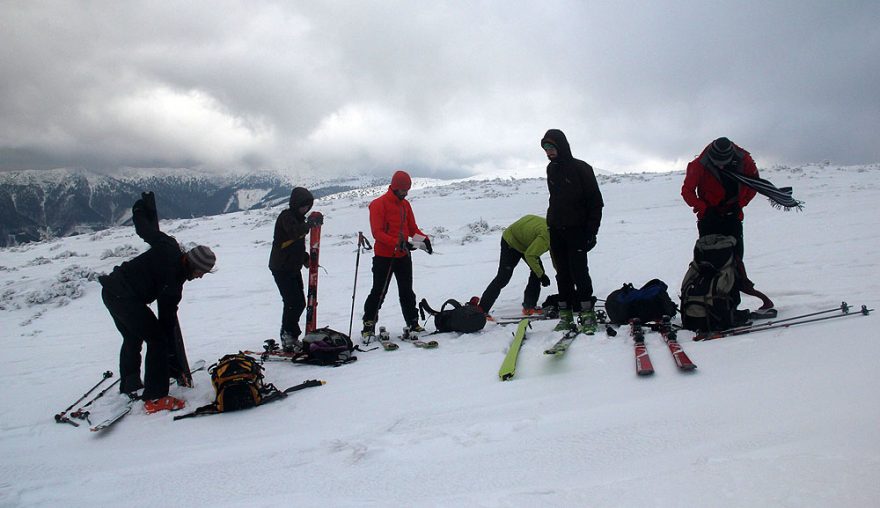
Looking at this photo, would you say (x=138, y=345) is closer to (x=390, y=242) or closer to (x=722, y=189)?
(x=390, y=242)

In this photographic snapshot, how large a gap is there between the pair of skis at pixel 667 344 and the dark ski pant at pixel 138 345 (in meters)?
4.08

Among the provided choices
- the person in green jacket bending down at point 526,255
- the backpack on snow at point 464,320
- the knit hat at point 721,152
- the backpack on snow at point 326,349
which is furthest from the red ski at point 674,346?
the backpack on snow at point 326,349

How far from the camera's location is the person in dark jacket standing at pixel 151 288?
423cm

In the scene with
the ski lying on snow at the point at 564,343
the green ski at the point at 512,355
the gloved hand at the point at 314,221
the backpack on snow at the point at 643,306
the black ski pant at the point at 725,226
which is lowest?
the green ski at the point at 512,355

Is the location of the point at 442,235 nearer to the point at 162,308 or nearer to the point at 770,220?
the point at 770,220

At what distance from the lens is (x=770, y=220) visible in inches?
533

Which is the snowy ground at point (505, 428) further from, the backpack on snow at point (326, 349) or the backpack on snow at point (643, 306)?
the backpack on snow at point (643, 306)

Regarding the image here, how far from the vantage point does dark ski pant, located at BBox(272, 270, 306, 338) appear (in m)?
5.82

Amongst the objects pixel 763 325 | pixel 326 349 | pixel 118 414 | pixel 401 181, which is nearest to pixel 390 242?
pixel 401 181

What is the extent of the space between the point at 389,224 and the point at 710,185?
371 centimetres

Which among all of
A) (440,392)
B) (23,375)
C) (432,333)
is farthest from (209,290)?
(440,392)

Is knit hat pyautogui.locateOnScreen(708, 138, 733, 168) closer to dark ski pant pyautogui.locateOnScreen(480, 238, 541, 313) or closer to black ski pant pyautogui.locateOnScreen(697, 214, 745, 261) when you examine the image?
black ski pant pyautogui.locateOnScreen(697, 214, 745, 261)

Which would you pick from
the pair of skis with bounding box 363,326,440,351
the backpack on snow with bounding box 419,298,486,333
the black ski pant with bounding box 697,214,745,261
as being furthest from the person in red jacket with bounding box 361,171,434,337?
the black ski pant with bounding box 697,214,745,261

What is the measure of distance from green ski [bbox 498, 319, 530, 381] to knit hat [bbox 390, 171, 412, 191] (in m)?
2.27
